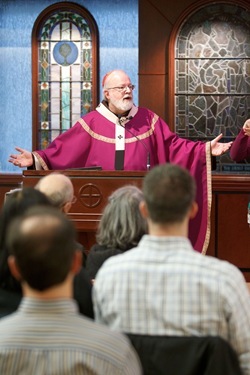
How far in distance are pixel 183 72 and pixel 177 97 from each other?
0.92 feet

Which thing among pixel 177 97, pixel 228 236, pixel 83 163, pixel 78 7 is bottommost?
pixel 228 236

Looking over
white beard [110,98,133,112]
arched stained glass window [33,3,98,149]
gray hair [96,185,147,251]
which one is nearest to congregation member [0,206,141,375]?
gray hair [96,185,147,251]

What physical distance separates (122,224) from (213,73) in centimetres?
600

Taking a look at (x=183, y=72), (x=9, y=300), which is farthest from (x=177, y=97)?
(x=9, y=300)

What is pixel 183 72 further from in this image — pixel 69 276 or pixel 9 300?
pixel 69 276

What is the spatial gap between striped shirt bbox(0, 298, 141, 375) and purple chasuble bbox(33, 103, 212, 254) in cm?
369

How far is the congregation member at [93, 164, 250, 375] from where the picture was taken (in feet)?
6.44

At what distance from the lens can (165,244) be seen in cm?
202

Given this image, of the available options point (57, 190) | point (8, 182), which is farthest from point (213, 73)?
point (57, 190)

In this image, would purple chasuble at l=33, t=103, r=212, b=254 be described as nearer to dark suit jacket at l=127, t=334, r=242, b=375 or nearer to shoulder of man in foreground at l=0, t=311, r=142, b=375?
dark suit jacket at l=127, t=334, r=242, b=375

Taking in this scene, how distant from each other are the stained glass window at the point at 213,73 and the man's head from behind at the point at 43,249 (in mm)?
6877

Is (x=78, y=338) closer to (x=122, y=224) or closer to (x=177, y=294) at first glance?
(x=177, y=294)

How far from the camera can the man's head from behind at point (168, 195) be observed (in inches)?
80.2

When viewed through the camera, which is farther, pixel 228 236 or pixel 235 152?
pixel 228 236
